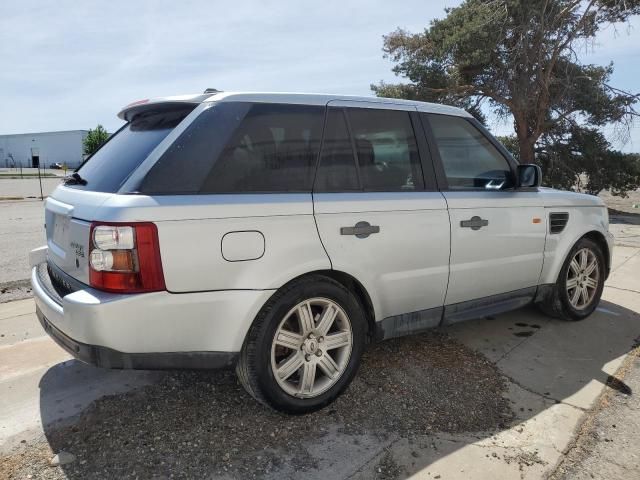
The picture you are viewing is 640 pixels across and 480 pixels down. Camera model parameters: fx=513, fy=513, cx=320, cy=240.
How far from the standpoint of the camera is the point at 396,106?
3.46 m

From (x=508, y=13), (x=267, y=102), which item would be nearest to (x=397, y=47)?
(x=508, y=13)

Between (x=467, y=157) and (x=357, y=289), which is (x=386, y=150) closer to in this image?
(x=467, y=157)

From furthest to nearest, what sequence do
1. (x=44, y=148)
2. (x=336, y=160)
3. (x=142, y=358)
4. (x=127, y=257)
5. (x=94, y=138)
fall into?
(x=44, y=148) → (x=94, y=138) → (x=336, y=160) → (x=142, y=358) → (x=127, y=257)

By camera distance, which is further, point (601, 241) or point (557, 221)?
point (601, 241)

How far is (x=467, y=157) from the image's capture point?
380 centimetres

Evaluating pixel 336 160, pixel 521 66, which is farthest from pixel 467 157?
pixel 521 66

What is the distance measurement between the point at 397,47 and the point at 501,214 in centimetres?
1933

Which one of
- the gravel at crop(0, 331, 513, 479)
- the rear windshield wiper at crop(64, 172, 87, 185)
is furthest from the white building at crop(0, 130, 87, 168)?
the gravel at crop(0, 331, 513, 479)

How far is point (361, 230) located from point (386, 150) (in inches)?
25.3

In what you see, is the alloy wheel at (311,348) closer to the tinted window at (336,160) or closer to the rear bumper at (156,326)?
the rear bumper at (156,326)

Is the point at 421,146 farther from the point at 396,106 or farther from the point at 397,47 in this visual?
the point at 397,47

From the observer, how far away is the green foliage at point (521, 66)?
18609 millimetres

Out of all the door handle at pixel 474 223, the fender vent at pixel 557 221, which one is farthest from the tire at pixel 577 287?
the door handle at pixel 474 223

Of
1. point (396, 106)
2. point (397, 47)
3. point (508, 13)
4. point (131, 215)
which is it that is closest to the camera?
point (131, 215)
